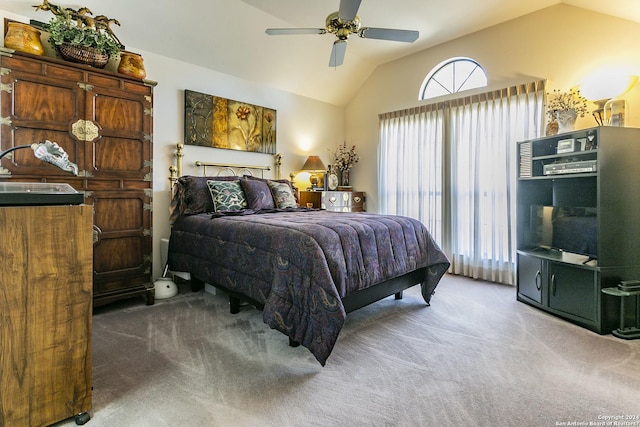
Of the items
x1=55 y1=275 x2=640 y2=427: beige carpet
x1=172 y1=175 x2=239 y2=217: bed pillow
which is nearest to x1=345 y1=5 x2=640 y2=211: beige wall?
x1=55 y1=275 x2=640 y2=427: beige carpet

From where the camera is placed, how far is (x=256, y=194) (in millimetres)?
3699

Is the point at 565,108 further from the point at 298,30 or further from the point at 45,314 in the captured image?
the point at 45,314

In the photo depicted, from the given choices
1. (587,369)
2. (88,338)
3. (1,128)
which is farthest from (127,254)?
(587,369)

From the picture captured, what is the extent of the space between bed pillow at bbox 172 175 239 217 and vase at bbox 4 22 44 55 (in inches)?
62.7

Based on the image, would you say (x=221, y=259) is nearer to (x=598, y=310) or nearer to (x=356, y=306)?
(x=356, y=306)

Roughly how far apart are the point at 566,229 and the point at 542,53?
→ 2.10 meters

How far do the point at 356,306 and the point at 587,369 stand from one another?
148 centimetres

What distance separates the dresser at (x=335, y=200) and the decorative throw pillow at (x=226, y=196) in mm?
1427

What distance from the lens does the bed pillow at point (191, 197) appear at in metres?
3.44

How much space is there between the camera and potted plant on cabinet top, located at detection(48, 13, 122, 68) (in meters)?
2.52

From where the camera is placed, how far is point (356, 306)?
2.39 meters

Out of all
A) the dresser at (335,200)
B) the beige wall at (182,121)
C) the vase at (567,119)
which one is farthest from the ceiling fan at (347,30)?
the dresser at (335,200)

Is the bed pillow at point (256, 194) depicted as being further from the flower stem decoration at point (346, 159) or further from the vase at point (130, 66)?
the flower stem decoration at point (346, 159)

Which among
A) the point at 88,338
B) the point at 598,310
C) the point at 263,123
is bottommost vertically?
the point at 598,310
